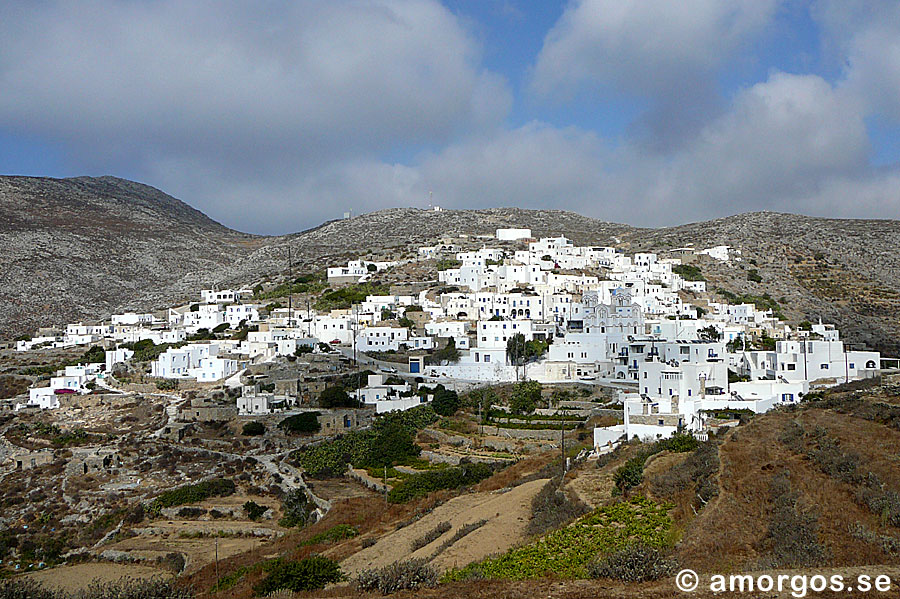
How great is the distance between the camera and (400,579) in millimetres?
9219

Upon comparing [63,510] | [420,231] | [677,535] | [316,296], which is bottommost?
[63,510]

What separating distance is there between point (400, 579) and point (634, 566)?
288 cm

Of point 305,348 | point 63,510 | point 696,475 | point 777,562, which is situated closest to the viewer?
point 777,562

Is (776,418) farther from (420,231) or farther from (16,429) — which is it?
(420,231)

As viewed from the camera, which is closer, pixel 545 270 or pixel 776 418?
pixel 776 418

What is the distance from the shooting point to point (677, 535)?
10242 millimetres

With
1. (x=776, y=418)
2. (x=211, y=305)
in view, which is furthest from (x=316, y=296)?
(x=776, y=418)

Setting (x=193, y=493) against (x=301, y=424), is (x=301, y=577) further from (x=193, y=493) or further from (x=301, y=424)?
(x=301, y=424)

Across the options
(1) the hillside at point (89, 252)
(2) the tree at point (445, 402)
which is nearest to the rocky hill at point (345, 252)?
(1) the hillside at point (89, 252)

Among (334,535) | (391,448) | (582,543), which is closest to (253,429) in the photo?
(391,448)

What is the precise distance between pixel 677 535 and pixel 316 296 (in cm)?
4455

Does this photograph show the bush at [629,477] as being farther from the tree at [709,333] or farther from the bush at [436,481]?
the tree at [709,333]

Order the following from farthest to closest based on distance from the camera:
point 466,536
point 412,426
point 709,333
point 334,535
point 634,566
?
point 709,333
point 412,426
point 334,535
point 466,536
point 634,566

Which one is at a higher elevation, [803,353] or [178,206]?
[178,206]
